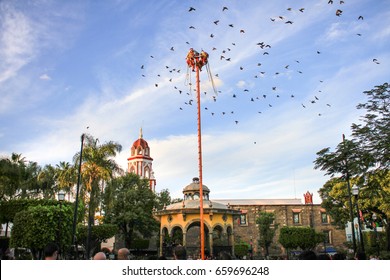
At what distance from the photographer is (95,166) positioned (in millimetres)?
31281

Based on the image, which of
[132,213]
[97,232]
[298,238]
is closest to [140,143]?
[132,213]

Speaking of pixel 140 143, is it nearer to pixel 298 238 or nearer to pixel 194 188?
pixel 298 238

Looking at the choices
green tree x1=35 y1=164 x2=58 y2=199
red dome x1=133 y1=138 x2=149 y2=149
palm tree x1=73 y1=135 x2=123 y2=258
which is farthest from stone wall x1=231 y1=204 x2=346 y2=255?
red dome x1=133 y1=138 x2=149 y2=149

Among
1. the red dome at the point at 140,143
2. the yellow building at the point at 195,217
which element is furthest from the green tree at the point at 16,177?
the red dome at the point at 140,143

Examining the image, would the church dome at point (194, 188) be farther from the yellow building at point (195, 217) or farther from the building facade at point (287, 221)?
the building facade at point (287, 221)

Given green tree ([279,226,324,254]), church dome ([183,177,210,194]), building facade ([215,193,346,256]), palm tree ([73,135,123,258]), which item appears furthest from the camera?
building facade ([215,193,346,256])

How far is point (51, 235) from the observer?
75.5ft

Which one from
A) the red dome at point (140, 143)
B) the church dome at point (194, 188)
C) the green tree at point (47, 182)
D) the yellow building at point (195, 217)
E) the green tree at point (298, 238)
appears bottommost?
the green tree at point (298, 238)

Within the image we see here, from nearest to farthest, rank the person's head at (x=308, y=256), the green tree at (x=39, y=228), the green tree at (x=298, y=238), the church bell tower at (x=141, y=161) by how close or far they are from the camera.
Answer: the person's head at (x=308, y=256), the green tree at (x=39, y=228), the green tree at (x=298, y=238), the church bell tower at (x=141, y=161)

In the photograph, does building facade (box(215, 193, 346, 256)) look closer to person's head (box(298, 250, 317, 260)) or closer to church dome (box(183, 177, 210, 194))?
church dome (box(183, 177, 210, 194))

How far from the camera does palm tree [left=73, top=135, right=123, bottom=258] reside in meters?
31.1

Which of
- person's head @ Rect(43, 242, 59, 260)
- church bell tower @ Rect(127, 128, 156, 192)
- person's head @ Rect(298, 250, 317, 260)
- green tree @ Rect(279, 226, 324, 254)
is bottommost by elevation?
green tree @ Rect(279, 226, 324, 254)

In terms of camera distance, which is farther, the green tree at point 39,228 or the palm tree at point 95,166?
the palm tree at point 95,166

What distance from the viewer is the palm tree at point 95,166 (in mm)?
31062
